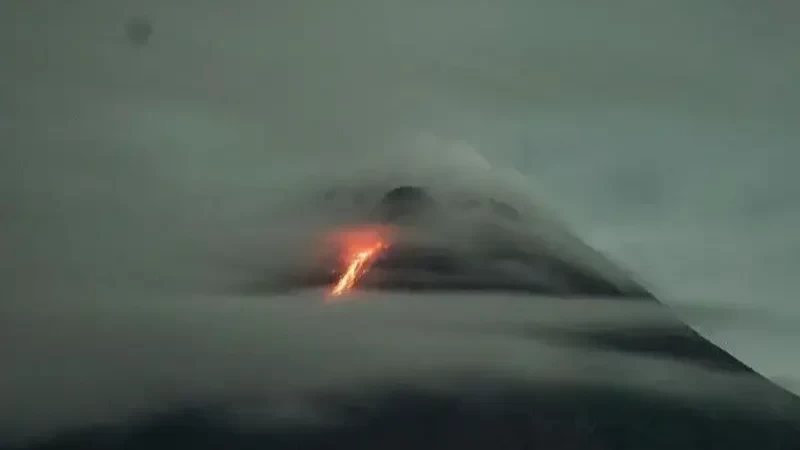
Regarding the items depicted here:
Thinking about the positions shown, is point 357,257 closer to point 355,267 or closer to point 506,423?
point 355,267

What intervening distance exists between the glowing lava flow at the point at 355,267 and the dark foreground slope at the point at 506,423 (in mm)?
264

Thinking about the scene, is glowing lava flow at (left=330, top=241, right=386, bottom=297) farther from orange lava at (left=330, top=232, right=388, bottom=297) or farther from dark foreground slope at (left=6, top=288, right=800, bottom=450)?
dark foreground slope at (left=6, top=288, right=800, bottom=450)

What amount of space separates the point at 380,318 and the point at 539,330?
12.1 inches

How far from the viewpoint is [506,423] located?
1563 millimetres

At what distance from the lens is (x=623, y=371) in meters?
1.70

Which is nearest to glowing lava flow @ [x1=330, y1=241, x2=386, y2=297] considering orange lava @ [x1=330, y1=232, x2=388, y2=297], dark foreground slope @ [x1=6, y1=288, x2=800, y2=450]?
orange lava @ [x1=330, y1=232, x2=388, y2=297]

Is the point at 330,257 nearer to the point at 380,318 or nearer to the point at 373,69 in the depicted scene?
the point at 380,318

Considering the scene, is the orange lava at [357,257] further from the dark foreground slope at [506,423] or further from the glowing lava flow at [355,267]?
the dark foreground slope at [506,423]

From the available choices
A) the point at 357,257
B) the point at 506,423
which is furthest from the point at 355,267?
the point at 506,423

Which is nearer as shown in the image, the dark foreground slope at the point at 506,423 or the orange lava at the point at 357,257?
the dark foreground slope at the point at 506,423

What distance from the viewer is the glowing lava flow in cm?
176

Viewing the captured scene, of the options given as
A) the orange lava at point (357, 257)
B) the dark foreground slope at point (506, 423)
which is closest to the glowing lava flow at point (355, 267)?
the orange lava at point (357, 257)

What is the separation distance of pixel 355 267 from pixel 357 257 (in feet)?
0.10

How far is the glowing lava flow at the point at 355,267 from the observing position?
5.78ft
